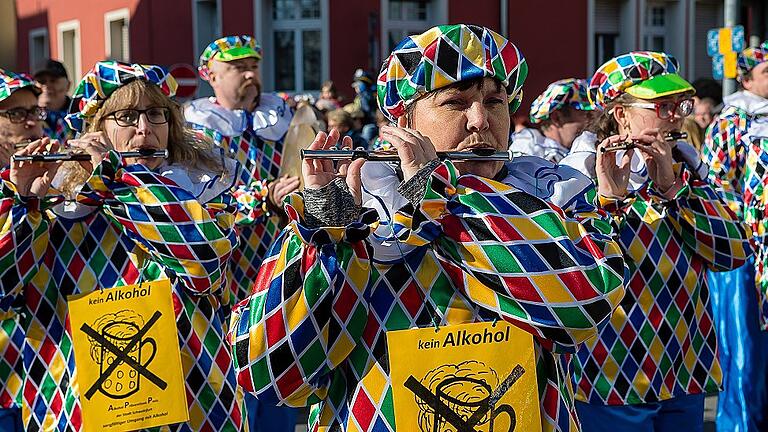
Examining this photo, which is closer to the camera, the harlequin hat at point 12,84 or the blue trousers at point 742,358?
the harlequin hat at point 12,84

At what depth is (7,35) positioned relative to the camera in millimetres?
21984

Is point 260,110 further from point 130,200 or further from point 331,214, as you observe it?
point 331,214

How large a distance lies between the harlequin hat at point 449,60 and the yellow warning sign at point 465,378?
53cm

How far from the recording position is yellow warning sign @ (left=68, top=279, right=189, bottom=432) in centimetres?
346

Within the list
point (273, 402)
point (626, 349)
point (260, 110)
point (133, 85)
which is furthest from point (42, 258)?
point (260, 110)

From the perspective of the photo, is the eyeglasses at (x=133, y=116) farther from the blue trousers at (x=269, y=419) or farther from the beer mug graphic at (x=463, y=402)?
the beer mug graphic at (x=463, y=402)

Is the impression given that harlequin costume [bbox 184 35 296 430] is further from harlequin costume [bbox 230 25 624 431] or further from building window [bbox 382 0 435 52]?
building window [bbox 382 0 435 52]

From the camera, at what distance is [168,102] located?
163 inches

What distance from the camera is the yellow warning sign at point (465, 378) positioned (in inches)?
94.3

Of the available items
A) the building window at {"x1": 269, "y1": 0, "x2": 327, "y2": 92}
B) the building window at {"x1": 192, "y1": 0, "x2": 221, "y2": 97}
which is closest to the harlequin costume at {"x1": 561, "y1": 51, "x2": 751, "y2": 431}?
the building window at {"x1": 269, "y1": 0, "x2": 327, "y2": 92}

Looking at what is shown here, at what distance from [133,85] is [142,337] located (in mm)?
998

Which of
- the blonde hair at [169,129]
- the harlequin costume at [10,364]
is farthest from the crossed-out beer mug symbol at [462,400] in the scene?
the blonde hair at [169,129]

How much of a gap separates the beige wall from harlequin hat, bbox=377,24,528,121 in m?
18.5

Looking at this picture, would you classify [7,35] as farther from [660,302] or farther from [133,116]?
[660,302]
